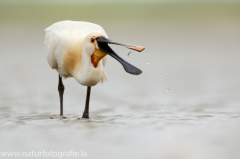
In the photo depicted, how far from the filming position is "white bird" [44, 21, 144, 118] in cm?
721

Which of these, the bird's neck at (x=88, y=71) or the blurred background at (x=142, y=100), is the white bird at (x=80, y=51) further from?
the blurred background at (x=142, y=100)

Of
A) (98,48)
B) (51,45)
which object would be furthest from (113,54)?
(51,45)

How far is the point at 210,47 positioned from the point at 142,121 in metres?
11.5

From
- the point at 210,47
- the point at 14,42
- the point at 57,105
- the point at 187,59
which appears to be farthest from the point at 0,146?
the point at 14,42

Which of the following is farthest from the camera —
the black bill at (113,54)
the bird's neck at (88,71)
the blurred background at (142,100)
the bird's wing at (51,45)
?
the bird's wing at (51,45)

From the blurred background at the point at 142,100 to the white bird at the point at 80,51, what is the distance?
26.2 inches

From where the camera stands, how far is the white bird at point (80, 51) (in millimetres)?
7209

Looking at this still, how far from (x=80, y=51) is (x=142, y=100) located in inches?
103

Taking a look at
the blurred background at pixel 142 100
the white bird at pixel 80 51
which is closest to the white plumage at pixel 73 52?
the white bird at pixel 80 51

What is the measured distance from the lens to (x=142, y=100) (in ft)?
32.6

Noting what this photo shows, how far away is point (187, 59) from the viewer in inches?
626

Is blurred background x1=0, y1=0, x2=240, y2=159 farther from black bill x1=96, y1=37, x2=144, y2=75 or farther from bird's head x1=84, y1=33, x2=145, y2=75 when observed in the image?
bird's head x1=84, y1=33, x2=145, y2=75

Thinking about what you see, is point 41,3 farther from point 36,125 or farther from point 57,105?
point 36,125

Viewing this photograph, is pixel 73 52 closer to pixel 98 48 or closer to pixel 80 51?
pixel 80 51
